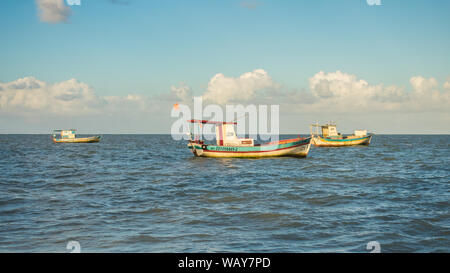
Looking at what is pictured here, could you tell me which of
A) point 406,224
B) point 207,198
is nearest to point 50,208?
point 207,198

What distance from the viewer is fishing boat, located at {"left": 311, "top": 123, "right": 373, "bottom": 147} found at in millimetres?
75062

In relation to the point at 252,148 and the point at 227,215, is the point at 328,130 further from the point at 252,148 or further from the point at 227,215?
the point at 227,215

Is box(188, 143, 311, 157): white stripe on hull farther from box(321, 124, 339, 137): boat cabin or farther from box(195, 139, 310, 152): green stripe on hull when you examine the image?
box(321, 124, 339, 137): boat cabin

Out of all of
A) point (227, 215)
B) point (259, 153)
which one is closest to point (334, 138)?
point (259, 153)

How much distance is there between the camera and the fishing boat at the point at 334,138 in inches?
2955

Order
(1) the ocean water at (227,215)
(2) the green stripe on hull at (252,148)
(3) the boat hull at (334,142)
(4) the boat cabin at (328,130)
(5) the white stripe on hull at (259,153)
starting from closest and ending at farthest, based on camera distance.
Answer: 1. (1) the ocean water at (227,215)
2. (2) the green stripe on hull at (252,148)
3. (5) the white stripe on hull at (259,153)
4. (3) the boat hull at (334,142)
5. (4) the boat cabin at (328,130)

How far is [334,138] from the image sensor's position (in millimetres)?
76062

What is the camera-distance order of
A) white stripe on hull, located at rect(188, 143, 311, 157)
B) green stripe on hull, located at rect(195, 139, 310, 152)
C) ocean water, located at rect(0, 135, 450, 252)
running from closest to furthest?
ocean water, located at rect(0, 135, 450, 252) → green stripe on hull, located at rect(195, 139, 310, 152) → white stripe on hull, located at rect(188, 143, 311, 157)

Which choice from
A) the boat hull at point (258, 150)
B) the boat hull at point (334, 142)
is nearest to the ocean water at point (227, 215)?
the boat hull at point (258, 150)

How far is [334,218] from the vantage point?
13.7 metres

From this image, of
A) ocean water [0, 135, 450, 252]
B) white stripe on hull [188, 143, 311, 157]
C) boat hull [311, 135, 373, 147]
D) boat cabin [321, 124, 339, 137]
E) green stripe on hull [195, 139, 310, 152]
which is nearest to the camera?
ocean water [0, 135, 450, 252]

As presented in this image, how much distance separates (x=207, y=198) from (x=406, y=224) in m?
9.36

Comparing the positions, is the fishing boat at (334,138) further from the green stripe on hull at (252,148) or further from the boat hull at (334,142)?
the green stripe on hull at (252,148)

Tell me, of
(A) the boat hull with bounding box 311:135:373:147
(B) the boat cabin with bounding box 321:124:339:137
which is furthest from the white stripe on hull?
(B) the boat cabin with bounding box 321:124:339:137
